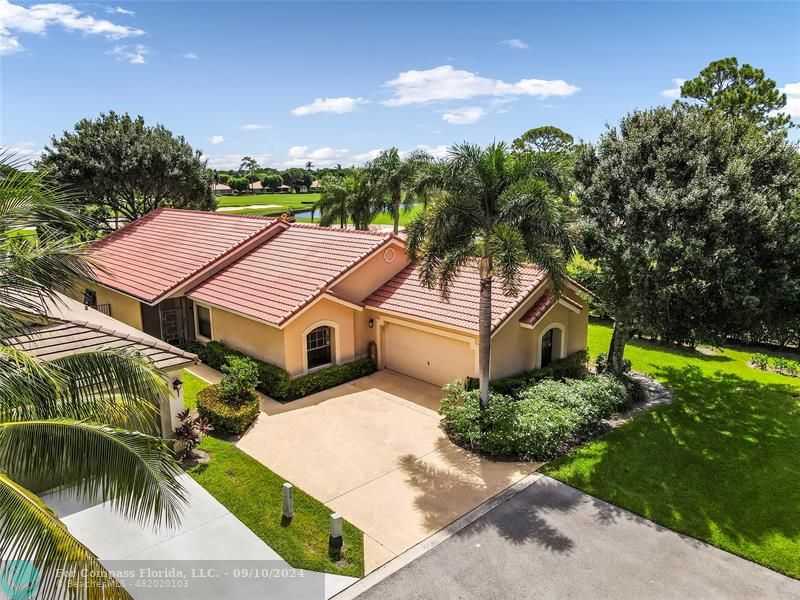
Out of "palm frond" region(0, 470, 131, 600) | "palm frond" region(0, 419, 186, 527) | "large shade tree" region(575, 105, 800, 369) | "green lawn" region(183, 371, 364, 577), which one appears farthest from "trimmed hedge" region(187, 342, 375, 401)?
"palm frond" region(0, 470, 131, 600)

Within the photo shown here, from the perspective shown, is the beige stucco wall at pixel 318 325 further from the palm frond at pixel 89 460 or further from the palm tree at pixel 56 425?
the palm frond at pixel 89 460

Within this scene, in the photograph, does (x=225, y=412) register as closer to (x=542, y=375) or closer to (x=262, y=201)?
(x=542, y=375)

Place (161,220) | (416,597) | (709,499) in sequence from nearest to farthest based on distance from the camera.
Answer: (416,597), (709,499), (161,220)

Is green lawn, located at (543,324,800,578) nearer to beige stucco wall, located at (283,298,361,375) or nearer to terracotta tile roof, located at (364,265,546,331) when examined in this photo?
terracotta tile roof, located at (364,265,546,331)

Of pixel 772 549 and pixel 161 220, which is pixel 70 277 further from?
pixel 161 220

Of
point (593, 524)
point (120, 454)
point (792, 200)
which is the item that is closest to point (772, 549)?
point (593, 524)

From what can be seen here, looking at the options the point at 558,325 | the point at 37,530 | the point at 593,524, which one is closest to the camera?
the point at 37,530
